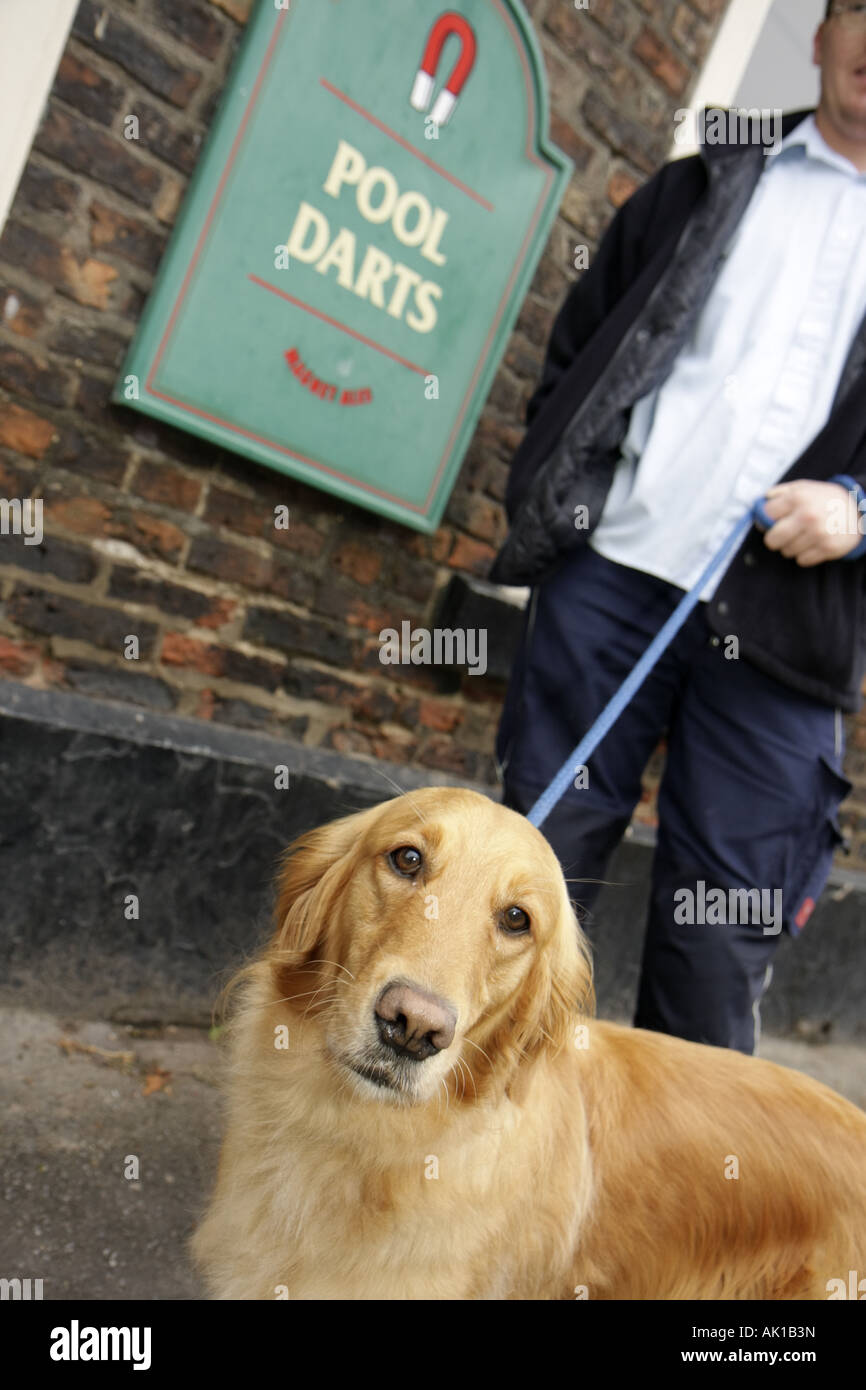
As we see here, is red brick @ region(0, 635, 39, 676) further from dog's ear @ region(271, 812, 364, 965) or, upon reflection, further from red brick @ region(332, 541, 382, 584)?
dog's ear @ region(271, 812, 364, 965)

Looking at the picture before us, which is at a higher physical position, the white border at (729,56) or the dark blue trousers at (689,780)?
the white border at (729,56)

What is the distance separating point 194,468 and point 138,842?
3.33ft

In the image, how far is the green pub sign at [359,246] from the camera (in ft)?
8.69

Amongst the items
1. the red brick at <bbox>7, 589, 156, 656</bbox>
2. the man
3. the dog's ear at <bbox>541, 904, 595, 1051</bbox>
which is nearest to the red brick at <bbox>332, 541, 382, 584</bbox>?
the red brick at <bbox>7, 589, 156, 656</bbox>

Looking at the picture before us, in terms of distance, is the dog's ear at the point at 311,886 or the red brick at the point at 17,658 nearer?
the dog's ear at the point at 311,886

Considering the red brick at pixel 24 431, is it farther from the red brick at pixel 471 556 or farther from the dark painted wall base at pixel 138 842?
the red brick at pixel 471 556

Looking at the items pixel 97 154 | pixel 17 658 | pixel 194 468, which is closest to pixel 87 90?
pixel 97 154

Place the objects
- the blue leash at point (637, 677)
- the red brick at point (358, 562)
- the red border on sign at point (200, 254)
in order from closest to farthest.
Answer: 1. the blue leash at point (637, 677)
2. the red border on sign at point (200, 254)
3. the red brick at point (358, 562)

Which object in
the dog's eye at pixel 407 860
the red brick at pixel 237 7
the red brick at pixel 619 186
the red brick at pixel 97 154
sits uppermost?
the red brick at pixel 619 186

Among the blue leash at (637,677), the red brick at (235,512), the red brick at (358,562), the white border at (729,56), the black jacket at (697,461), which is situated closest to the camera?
the blue leash at (637,677)

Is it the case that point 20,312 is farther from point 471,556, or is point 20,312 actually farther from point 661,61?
point 661,61

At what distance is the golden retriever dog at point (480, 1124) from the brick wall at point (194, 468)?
123 centimetres

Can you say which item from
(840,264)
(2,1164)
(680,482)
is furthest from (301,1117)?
(840,264)

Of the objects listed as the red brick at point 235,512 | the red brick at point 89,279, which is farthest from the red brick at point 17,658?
the red brick at point 89,279
